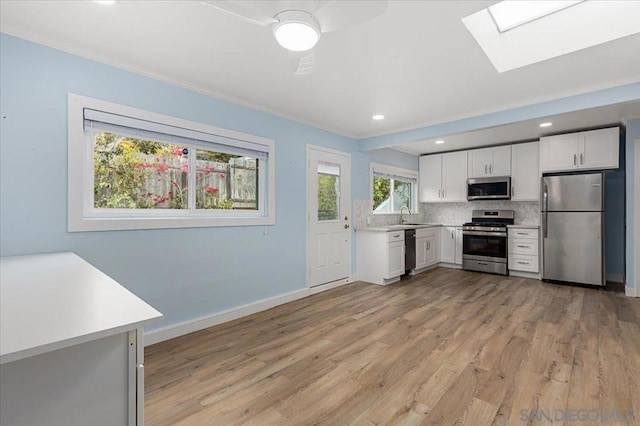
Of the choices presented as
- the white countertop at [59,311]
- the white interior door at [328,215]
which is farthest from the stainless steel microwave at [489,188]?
the white countertop at [59,311]

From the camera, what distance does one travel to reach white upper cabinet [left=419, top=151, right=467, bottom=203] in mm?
5949

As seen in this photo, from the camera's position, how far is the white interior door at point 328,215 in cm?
428

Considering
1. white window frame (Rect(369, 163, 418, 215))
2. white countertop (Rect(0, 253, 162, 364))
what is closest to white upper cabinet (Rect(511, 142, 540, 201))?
white window frame (Rect(369, 163, 418, 215))

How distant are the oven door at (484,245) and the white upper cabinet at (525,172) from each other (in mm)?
777

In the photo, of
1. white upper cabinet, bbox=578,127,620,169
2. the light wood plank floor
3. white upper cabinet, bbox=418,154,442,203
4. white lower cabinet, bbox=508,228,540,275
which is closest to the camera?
the light wood plank floor

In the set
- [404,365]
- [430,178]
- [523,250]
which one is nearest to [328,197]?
[404,365]

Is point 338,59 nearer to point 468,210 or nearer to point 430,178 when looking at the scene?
point 430,178

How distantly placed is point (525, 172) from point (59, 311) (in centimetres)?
623

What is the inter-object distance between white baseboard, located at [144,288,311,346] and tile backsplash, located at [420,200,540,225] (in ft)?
13.0

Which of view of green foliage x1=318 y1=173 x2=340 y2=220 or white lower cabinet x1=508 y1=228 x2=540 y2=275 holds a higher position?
view of green foliage x1=318 y1=173 x2=340 y2=220

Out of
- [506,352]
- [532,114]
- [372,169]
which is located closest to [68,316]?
[506,352]

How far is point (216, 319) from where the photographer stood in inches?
123

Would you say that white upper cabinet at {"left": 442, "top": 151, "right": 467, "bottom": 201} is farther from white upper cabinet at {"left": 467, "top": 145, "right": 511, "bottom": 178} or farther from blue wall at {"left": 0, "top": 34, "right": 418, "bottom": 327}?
blue wall at {"left": 0, "top": 34, "right": 418, "bottom": 327}

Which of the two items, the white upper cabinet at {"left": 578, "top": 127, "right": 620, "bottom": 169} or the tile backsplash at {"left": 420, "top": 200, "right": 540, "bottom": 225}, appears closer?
the white upper cabinet at {"left": 578, "top": 127, "right": 620, "bottom": 169}
